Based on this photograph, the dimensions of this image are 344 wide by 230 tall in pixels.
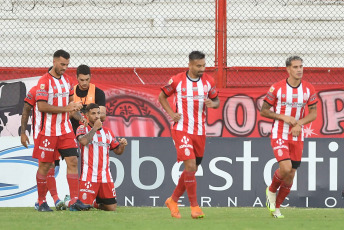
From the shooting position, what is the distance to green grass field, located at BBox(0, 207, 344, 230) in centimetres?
775

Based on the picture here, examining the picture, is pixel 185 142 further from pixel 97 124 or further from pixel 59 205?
pixel 59 205

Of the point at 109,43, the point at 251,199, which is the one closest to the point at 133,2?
the point at 109,43

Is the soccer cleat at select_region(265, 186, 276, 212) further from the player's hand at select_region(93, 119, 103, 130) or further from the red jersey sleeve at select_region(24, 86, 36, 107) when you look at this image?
the red jersey sleeve at select_region(24, 86, 36, 107)

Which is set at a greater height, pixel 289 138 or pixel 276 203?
pixel 289 138

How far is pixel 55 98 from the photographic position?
33.4 feet

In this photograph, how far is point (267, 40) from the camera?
45.2 feet

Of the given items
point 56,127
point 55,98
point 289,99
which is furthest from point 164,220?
point 55,98

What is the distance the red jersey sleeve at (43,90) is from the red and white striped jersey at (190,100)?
169 cm

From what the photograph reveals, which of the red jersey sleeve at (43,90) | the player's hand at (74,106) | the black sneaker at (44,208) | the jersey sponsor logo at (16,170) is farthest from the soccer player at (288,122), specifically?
the jersey sponsor logo at (16,170)

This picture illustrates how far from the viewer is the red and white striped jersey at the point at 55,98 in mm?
10102

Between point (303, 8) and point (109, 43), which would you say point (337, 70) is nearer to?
point (303, 8)

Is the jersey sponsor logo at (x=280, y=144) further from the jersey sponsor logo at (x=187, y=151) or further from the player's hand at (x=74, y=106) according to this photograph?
the player's hand at (x=74, y=106)

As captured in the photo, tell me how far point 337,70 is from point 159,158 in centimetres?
311

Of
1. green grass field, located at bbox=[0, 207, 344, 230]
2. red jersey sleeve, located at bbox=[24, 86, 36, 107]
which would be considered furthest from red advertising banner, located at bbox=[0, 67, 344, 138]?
green grass field, located at bbox=[0, 207, 344, 230]
